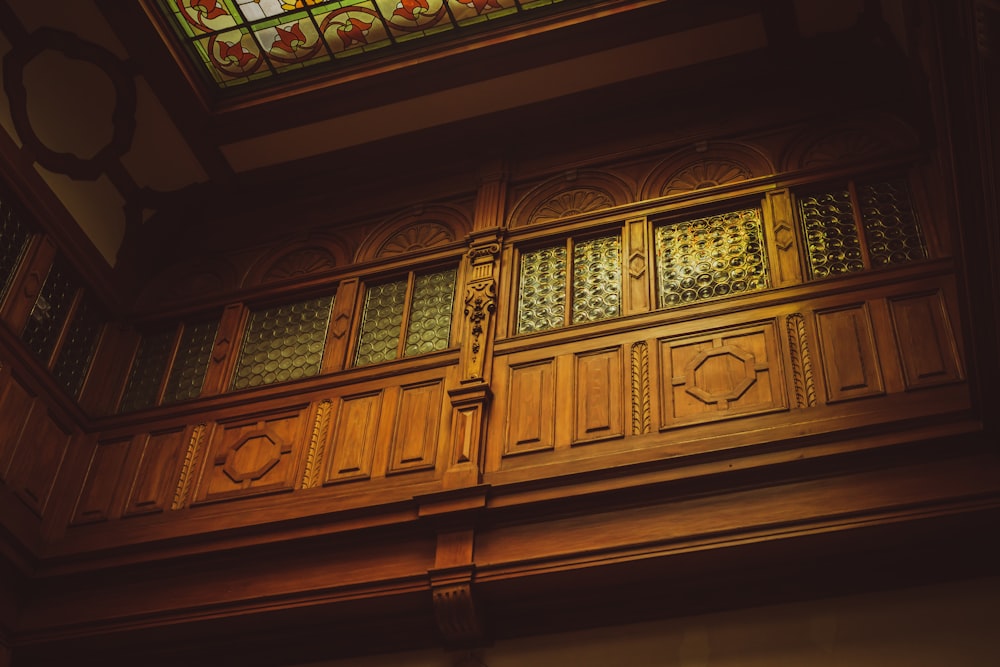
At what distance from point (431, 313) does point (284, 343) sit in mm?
922

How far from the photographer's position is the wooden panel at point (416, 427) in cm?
595

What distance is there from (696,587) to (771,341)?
126 cm

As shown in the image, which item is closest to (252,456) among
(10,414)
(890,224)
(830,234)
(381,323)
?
(381,323)

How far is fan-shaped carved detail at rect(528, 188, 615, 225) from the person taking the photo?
22.8 feet

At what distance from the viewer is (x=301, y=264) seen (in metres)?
7.44

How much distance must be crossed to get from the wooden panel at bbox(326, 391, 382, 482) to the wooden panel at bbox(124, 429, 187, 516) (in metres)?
0.93

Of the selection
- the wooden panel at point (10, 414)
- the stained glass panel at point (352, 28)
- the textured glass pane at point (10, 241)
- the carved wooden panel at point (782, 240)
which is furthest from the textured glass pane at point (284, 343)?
the carved wooden panel at point (782, 240)

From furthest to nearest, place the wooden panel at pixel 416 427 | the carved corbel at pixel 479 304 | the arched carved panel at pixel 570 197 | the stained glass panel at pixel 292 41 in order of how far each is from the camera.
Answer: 1. the stained glass panel at pixel 292 41
2. the arched carved panel at pixel 570 197
3. the carved corbel at pixel 479 304
4. the wooden panel at pixel 416 427

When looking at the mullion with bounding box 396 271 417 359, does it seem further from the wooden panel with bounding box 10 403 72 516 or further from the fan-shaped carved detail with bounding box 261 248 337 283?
the wooden panel with bounding box 10 403 72 516

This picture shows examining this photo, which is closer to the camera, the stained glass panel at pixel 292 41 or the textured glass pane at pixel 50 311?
the textured glass pane at pixel 50 311

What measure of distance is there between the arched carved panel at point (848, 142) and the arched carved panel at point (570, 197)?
3.16 ft

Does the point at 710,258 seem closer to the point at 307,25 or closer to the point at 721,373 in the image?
the point at 721,373

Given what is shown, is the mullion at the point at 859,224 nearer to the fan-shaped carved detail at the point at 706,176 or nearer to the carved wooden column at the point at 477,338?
the fan-shaped carved detail at the point at 706,176

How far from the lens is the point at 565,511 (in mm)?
5398
